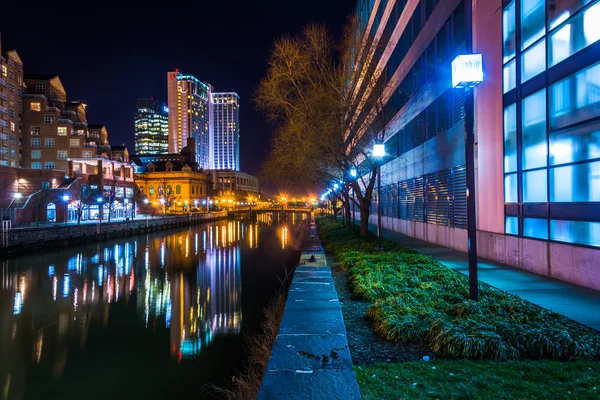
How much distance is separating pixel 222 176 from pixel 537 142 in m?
149

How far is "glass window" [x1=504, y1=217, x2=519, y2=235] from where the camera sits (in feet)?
42.7

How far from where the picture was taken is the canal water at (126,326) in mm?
8523

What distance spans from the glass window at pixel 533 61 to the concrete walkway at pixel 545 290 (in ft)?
21.3

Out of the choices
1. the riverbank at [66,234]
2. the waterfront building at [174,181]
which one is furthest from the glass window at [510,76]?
the waterfront building at [174,181]

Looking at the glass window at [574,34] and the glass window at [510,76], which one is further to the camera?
the glass window at [510,76]

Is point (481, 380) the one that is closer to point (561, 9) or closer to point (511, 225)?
point (511, 225)

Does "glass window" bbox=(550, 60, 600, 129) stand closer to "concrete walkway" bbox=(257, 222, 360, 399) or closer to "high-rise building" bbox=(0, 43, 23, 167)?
"concrete walkway" bbox=(257, 222, 360, 399)

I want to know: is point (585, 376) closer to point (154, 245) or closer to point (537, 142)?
point (537, 142)

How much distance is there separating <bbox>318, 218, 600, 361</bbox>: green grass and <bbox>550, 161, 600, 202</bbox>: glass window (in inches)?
149

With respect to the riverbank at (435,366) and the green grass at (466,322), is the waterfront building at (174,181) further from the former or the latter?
the riverbank at (435,366)

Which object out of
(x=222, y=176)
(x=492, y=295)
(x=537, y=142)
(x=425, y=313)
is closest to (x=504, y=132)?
(x=537, y=142)

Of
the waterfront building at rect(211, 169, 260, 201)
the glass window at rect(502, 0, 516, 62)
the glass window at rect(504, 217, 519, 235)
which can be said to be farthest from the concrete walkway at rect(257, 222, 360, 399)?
the waterfront building at rect(211, 169, 260, 201)

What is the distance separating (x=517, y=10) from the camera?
507 inches

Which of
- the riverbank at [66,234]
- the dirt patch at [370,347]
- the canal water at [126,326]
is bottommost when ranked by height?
the canal water at [126,326]
